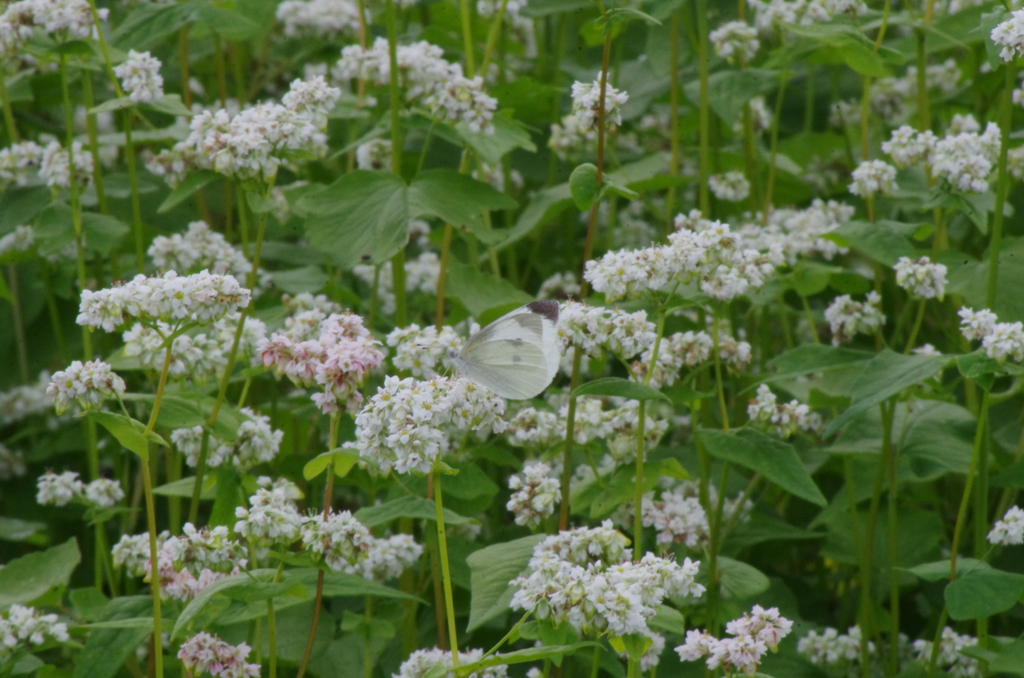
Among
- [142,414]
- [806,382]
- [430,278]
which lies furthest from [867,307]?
[142,414]

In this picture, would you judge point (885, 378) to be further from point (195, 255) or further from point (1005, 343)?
point (195, 255)

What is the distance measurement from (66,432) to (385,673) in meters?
1.90

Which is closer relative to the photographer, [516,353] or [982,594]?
[982,594]

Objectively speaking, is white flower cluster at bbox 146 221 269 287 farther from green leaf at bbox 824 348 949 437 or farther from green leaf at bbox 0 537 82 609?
green leaf at bbox 824 348 949 437

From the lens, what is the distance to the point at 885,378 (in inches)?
97.9

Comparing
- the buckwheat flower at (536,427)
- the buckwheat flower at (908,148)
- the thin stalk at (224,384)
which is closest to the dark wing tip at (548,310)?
the buckwheat flower at (536,427)

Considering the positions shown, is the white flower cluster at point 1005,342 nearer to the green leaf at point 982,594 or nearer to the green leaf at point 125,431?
the green leaf at point 982,594

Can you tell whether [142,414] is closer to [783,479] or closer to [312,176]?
[312,176]

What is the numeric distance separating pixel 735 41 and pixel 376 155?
144 cm

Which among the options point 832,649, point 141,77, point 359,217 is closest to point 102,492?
point 359,217

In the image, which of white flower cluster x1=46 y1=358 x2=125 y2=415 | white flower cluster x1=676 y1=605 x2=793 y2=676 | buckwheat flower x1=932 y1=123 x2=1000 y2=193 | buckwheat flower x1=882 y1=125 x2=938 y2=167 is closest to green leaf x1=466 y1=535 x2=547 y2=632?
white flower cluster x1=676 y1=605 x2=793 y2=676

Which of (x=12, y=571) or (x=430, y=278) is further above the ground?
(x=430, y=278)

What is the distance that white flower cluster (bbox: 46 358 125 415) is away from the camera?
2.13 metres

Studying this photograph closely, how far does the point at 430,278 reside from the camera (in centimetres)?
393
